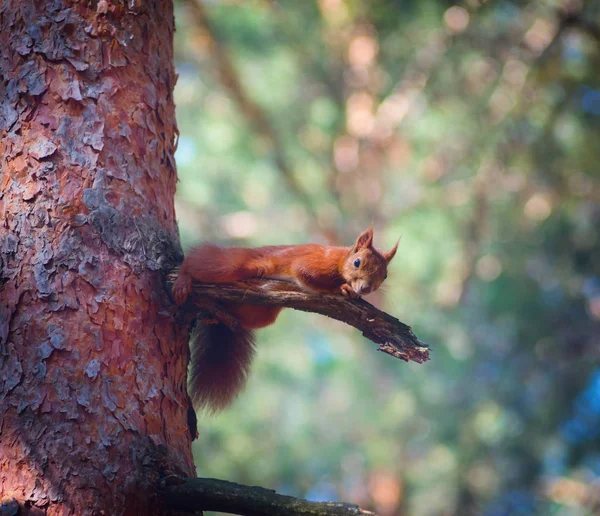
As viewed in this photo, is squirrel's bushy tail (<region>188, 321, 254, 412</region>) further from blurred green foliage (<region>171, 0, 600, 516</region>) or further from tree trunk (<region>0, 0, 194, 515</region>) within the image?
blurred green foliage (<region>171, 0, 600, 516</region>)

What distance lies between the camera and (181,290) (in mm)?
1958

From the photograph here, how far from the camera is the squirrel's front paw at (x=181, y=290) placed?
196cm

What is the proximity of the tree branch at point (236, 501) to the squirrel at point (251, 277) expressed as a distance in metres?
0.67

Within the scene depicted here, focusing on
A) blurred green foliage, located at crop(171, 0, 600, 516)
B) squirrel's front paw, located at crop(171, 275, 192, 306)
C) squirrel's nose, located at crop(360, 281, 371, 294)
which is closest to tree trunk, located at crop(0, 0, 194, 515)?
squirrel's front paw, located at crop(171, 275, 192, 306)

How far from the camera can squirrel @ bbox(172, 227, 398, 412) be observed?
240cm

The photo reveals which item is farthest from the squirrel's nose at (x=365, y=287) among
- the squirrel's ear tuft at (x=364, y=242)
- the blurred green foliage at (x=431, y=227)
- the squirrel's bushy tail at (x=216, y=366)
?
the blurred green foliage at (x=431, y=227)

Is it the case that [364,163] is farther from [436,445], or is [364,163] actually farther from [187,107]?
[436,445]

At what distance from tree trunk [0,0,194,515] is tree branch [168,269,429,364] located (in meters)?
0.12

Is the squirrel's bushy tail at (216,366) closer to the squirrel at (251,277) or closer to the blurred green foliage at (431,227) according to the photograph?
the squirrel at (251,277)

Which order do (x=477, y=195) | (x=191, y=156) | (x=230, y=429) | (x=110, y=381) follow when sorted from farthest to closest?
(x=191, y=156), (x=477, y=195), (x=230, y=429), (x=110, y=381)

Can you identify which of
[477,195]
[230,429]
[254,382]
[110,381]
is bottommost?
[110,381]

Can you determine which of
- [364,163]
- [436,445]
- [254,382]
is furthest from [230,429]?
[364,163]

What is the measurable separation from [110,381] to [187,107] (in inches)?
275

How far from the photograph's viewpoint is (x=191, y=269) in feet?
6.67
